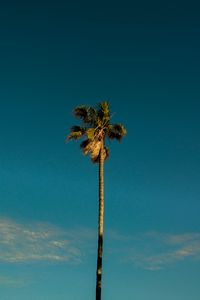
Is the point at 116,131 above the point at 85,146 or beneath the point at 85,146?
above

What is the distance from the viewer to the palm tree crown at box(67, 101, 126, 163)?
145 ft

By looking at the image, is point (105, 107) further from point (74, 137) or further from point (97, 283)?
point (97, 283)

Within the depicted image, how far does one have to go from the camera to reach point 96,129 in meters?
44.7

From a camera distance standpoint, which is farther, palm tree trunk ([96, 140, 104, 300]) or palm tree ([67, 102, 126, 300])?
palm tree ([67, 102, 126, 300])

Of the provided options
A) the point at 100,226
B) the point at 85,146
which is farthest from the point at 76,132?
the point at 100,226

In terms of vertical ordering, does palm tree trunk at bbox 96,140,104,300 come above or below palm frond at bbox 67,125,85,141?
below

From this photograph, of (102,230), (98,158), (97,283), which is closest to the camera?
(97,283)

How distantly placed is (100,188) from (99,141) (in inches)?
192

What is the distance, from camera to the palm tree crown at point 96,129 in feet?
145

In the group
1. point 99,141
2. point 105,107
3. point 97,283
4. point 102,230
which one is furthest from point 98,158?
point 97,283

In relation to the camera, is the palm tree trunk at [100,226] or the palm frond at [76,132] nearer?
the palm tree trunk at [100,226]

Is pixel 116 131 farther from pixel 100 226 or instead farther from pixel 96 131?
pixel 100 226

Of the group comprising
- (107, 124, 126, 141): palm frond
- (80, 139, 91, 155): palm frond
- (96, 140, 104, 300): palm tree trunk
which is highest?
(107, 124, 126, 141): palm frond

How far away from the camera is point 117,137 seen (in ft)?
149
